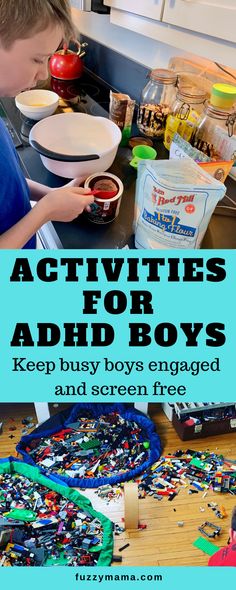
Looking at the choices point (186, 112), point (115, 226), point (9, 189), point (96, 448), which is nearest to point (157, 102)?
point (186, 112)

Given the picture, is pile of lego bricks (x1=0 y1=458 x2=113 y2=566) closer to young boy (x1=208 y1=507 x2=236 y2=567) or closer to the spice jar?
young boy (x1=208 y1=507 x2=236 y2=567)

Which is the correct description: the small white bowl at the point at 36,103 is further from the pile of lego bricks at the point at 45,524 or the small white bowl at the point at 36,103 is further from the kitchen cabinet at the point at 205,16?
the pile of lego bricks at the point at 45,524

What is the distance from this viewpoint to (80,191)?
3.30 ft

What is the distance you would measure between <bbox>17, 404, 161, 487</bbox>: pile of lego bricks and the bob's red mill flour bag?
664 mm

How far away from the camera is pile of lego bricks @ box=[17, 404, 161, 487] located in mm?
1263

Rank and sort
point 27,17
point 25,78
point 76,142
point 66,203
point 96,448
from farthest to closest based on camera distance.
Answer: point 96,448
point 76,142
point 66,203
point 25,78
point 27,17

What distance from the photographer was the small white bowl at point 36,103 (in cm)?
136

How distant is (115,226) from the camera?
1.04m

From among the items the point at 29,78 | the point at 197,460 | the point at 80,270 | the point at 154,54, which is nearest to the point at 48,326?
the point at 80,270

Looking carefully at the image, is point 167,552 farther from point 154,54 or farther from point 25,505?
point 154,54

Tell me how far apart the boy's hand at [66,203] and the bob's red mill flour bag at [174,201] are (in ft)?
0.42

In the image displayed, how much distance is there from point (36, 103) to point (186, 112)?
1.64 ft

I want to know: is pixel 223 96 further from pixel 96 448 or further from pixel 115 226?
pixel 96 448

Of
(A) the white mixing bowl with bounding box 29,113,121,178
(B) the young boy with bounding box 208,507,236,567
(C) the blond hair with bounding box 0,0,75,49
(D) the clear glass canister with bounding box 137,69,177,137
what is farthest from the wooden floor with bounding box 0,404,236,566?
(C) the blond hair with bounding box 0,0,75,49
